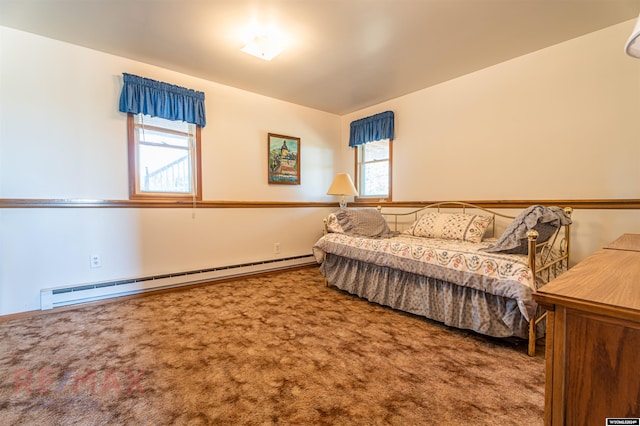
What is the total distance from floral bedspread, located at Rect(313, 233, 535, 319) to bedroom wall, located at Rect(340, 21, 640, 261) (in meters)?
0.71

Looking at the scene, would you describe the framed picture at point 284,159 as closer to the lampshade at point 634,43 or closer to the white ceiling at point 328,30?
the white ceiling at point 328,30

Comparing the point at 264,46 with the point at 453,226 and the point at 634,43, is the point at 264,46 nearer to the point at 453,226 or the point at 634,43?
the point at 634,43

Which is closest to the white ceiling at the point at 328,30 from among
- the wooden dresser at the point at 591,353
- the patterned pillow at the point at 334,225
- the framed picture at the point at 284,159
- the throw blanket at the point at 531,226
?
the framed picture at the point at 284,159

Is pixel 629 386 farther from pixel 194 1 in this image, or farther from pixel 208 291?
pixel 208 291

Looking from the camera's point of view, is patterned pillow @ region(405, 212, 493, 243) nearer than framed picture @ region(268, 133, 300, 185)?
Yes

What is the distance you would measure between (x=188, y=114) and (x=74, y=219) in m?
1.41

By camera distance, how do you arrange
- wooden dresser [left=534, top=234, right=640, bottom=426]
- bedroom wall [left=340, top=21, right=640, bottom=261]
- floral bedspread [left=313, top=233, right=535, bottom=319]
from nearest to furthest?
wooden dresser [left=534, top=234, right=640, bottom=426] < floral bedspread [left=313, top=233, right=535, bottom=319] < bedroom wall [left=340, top=21, right=640, bottom=261]

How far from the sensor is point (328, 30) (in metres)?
2.23

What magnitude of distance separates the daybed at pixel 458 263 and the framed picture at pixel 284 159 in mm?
1059

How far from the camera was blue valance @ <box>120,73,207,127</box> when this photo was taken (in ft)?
8.62

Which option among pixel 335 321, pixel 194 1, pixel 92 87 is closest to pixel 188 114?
Result: pixel 92 87

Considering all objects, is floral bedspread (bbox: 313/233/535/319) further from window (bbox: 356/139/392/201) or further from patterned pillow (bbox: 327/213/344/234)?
window (bbox: 356/139/392/201)

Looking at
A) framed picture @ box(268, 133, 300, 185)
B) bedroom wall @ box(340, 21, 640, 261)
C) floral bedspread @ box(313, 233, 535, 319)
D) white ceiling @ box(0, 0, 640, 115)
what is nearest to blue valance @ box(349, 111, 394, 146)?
bedroom wall @ box(340, 21, 640, 261)

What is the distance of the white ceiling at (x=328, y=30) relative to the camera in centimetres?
196
